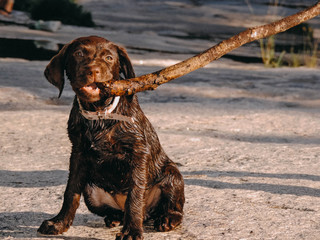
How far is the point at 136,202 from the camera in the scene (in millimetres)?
3129

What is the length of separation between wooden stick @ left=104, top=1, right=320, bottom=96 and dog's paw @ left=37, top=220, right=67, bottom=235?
838 millimetres

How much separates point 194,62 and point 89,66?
569mm

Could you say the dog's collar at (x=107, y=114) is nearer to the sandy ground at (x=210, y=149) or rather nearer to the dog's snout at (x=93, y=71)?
the dog's snout at (x=93, y=71)

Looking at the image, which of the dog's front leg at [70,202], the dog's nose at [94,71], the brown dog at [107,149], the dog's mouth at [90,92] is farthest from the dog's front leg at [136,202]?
the dog's nose at [94,71]

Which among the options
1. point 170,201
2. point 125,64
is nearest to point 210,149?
point 170,201

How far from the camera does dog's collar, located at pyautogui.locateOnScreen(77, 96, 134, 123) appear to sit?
308cm

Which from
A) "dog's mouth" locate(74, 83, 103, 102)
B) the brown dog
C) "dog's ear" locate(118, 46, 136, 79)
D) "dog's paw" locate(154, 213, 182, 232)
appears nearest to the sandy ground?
"dog's paw" locate(154, 213, 182, 232)

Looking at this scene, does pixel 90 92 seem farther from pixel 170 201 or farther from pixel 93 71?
pixel 170 201

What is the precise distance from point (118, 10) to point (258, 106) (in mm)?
18058

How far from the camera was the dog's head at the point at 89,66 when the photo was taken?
296 centimetres

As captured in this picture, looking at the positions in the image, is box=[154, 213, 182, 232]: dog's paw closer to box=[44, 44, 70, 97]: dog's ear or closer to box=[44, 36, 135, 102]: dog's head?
box=[44, 36, 135, 102]: dog's head

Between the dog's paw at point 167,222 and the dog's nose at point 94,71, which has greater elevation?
the dog's nose at point 94,71

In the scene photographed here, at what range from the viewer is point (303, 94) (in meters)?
8.33

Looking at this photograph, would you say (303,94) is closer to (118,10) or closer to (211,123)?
(211,123)
